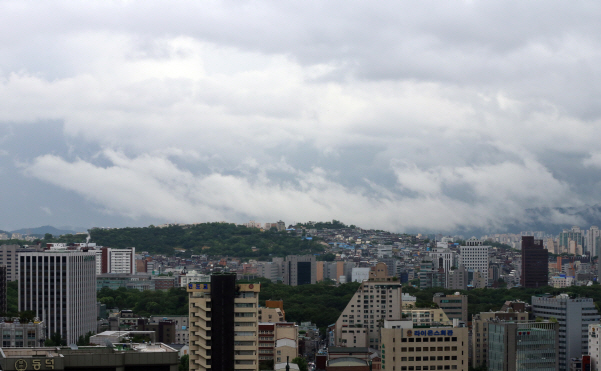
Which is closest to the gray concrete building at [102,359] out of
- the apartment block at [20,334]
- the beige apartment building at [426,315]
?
the apartment block at [20,334]

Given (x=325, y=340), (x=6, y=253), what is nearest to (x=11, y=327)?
(x=325, y=340)

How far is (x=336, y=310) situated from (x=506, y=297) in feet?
89.5

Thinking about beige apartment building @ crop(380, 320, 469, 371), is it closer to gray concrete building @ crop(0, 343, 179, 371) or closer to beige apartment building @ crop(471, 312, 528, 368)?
beige apartment building @ crop(471, 312, 528, 368)

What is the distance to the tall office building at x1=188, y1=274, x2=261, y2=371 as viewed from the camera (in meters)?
43.8

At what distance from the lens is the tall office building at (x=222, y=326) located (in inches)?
1725

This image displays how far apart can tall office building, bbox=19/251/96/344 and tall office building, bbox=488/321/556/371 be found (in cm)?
3914

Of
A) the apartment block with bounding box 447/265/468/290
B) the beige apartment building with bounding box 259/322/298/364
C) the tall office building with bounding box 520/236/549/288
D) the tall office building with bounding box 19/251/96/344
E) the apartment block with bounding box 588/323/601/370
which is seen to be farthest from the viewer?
the tall office building with bounding box 520/236/549/288

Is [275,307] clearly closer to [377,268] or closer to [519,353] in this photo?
[377,268]

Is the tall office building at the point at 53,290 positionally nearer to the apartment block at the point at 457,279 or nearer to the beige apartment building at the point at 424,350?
the beige apartment building at the point at 424,350

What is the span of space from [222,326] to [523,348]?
35728mm

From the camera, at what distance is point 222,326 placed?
44.4m

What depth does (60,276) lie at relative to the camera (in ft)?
276

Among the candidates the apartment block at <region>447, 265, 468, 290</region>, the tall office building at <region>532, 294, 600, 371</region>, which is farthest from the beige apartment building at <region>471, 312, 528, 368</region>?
the apartment block at <region>447, 265, 468, 290</region>

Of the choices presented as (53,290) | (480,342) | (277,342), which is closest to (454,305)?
(480,342)
